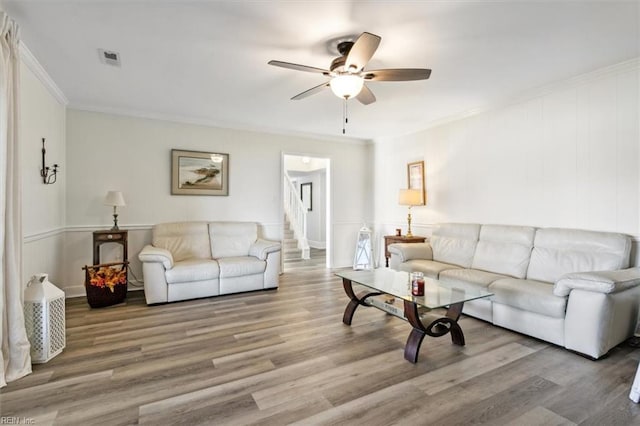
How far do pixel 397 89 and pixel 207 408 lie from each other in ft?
11.2

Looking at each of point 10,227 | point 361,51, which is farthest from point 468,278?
point 10,227

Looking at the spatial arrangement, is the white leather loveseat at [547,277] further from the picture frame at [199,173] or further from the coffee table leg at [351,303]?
the picture frame at [199,173]

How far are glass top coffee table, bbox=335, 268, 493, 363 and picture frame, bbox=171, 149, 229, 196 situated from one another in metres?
2.72

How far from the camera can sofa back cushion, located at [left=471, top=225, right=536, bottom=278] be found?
341 cm

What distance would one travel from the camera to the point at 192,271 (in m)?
3.87

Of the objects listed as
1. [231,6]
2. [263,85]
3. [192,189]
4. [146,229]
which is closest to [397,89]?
[263,85]

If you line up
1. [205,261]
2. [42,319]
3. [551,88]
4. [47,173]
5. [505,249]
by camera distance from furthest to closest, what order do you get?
[205,261], [505,249], [551,88], [47,173], [42,319]

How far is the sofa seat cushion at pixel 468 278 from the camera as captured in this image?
10.3ft

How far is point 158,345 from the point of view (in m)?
2.65

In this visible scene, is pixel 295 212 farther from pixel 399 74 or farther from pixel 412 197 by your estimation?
pixel 399 74

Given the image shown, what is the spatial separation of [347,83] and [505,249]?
2652mm

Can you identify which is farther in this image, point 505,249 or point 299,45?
point 505,249

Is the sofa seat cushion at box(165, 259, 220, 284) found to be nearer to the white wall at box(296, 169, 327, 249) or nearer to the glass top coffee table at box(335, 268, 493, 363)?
the glass top coffee table at box(335, 268, 493, 363)

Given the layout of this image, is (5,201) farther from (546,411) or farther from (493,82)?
(493,82)
